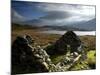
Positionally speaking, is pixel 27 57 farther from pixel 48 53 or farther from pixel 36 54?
pixel 48 53

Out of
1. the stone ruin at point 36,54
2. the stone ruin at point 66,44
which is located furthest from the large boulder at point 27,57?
the stone ruin at point 66,44

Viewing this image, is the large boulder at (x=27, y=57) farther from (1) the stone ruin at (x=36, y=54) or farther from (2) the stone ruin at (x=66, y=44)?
(2) the stone ruin at (x=66, y=44)

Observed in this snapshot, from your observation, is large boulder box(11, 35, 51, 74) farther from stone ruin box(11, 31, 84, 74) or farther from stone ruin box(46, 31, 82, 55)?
stone ruin box(46, 31, 82, 55)

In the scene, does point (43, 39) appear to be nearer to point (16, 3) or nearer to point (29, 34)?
point (29, 34)

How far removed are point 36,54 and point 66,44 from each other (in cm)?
39

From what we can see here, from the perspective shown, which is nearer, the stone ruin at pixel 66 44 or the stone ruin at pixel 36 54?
the stone ruin at pixel 36 54

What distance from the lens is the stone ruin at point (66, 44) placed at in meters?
2.49

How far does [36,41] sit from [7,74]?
0.50m

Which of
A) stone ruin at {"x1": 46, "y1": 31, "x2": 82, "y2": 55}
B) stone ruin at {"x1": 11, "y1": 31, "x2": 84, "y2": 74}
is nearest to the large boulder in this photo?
stone ruin at {"x1": 11, "y1": 31, "x2": 84, "y2": 74}

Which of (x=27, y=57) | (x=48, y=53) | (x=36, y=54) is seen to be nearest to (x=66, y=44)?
(x=48, y=53)

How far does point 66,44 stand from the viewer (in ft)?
8.32

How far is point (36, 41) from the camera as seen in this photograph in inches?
95.8

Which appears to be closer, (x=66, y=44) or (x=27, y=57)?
(x=27, y=57)

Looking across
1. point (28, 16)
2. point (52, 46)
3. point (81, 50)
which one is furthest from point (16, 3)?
point (81, 50)
